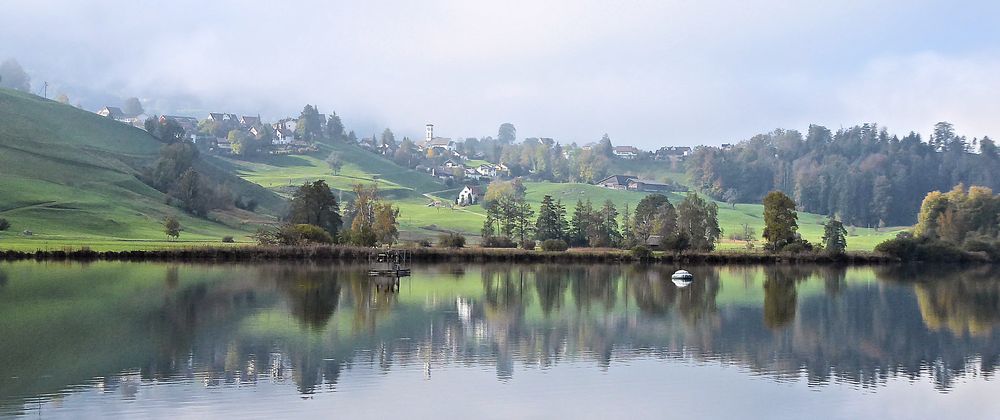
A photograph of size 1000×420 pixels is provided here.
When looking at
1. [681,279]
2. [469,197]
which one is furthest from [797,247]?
[469,197]

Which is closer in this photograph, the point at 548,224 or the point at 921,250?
the point at 921,250

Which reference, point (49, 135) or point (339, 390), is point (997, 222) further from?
point (49, 135)

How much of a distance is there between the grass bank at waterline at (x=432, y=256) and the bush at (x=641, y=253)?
1.14 feet

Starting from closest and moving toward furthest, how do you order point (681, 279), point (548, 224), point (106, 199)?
point (681, 279), point (548, 224), point (106, 199)

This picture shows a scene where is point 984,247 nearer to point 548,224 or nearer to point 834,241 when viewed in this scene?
point 834,241

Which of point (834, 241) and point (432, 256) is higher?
point (834, 241)

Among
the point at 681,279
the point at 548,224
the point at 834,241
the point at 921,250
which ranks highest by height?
the point at 548,224

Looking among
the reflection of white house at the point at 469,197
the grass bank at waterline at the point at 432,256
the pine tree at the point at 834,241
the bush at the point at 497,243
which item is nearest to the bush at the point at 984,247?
the grass bank at waterline at the point at 432,256

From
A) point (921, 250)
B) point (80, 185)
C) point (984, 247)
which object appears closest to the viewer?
point (921, 250)

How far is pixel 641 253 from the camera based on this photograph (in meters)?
95.7

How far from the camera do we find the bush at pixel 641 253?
313 feet

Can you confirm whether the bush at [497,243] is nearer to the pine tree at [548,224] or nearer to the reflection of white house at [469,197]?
the pine tree at [548,224]

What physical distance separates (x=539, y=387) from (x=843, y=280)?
185ft

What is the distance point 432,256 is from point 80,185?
190 ft
